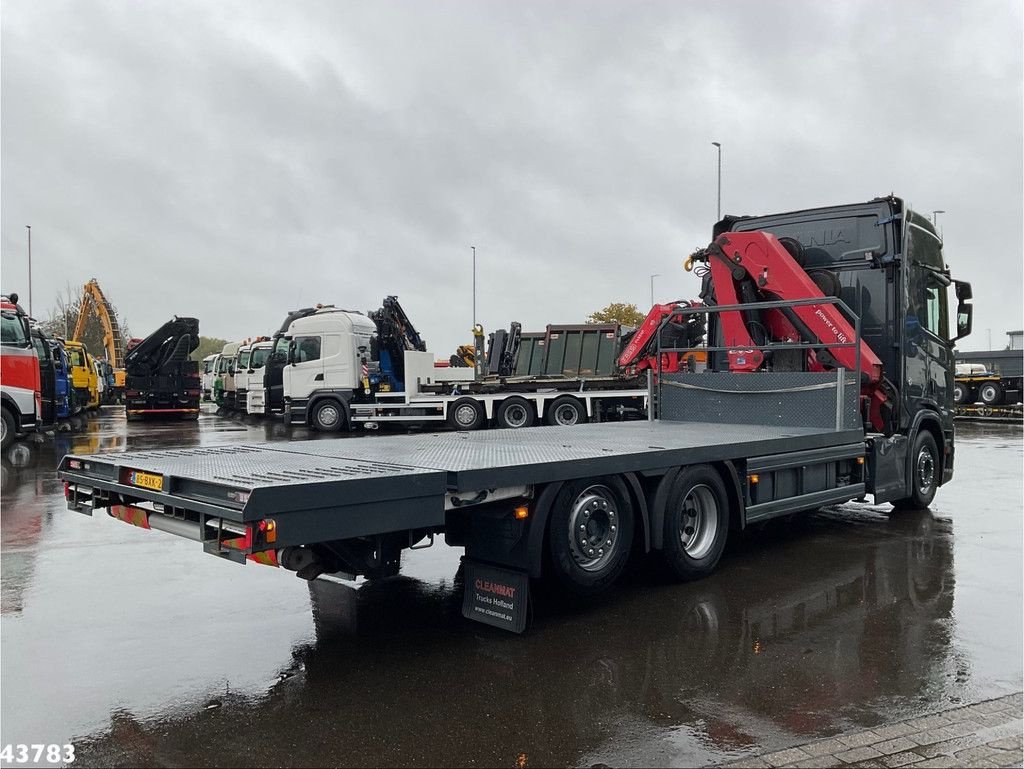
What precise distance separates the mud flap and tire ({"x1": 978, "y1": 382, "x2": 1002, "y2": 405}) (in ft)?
96.1

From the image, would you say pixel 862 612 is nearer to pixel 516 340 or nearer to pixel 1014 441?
pixel 1014 441

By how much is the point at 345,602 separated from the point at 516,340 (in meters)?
16.9

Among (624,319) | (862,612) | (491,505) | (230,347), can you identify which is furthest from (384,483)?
(624,319)

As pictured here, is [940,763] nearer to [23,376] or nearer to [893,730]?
[893,730]

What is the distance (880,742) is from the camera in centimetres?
376

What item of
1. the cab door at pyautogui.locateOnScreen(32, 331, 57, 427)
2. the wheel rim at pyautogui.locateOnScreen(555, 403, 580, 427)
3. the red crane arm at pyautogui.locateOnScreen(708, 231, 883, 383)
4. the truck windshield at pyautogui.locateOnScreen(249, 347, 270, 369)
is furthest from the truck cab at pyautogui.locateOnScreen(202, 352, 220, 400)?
the red crane arm at pyautogui.locateOnScreen(708, 231, 883, 383)

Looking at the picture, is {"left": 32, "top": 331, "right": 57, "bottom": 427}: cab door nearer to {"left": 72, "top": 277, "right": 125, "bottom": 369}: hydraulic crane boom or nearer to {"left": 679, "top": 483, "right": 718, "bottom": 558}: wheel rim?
{"left": 679, "top": 483, "right": 718, "bottom": 558}: wheel rim

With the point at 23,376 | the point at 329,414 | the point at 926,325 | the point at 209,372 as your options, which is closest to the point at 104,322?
the point at 209,372

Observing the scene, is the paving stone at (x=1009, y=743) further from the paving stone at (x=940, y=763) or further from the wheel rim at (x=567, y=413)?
the wheel rim at (x=567, y=413)

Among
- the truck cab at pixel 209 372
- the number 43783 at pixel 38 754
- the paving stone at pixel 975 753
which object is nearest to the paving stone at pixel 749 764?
the paving stone at pixel 975 753

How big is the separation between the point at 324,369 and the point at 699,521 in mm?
16913

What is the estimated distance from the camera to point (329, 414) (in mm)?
22172

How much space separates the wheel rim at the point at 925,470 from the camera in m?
9.51

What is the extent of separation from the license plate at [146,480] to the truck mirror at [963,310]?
9.01m
